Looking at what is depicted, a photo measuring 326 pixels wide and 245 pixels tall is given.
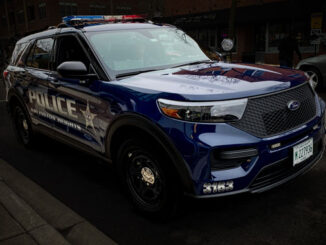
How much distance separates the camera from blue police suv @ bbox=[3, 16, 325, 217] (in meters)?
2.55

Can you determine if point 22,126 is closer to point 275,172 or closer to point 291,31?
point 275,172

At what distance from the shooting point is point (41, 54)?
185 inches

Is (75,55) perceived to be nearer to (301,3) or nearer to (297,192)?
(297,192)

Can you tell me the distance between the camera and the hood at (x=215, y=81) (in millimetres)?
2637

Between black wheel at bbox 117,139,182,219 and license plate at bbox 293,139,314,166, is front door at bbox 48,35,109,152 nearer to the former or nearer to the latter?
black wheel at bbox 117,139,182,219

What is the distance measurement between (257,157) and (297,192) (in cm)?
125

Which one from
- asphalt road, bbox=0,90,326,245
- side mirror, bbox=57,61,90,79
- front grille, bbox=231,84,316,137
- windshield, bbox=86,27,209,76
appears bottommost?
asphalt road, bbox=0,90,326,245

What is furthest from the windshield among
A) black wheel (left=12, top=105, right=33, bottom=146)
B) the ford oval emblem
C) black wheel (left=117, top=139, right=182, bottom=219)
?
black wheel (left=12, top=105, right=33, bottom=146)

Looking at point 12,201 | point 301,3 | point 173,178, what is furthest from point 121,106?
point 301,3

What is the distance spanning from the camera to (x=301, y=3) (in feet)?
57.5

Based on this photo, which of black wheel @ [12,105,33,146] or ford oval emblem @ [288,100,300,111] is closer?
ford oval emblem @ [288,100,300,111]

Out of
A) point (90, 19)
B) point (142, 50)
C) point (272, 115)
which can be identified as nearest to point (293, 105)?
point (272, 115)

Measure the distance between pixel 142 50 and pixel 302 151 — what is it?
6.49ft

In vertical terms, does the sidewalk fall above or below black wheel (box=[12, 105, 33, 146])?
below
